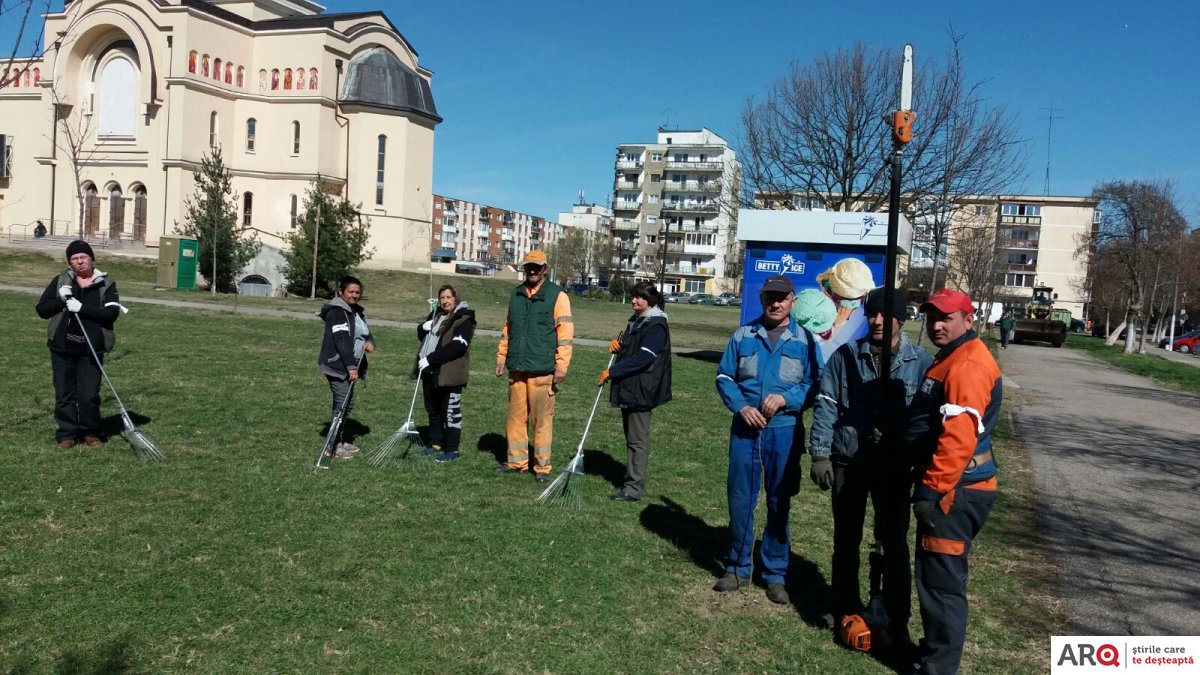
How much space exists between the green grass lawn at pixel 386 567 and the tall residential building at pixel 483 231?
468 feet

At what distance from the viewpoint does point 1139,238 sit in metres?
47.9

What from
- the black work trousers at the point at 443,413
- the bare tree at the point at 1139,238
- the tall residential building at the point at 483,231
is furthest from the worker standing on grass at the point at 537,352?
the tall residential building at the point at 483,231

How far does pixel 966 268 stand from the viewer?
31.9 metres

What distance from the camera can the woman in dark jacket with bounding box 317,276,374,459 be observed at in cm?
814

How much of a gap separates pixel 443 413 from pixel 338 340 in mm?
1234

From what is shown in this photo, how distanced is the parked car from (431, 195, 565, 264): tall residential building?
105406mm

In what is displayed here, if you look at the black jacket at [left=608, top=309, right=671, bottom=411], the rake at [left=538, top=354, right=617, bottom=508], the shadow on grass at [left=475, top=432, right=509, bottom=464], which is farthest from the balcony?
the rake at [left=538, top=354, right=617, bottom=508]

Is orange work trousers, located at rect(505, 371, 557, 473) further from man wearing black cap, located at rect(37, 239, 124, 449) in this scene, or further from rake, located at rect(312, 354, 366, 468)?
man wearing black cap, located at rect(37, 239, 124, 449)

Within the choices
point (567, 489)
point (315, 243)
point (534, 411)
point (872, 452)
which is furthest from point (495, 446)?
point (315, 243)

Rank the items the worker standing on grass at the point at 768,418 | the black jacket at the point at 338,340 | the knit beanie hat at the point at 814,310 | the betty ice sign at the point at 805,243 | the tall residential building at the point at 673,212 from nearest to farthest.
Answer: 1. the worker standing on grass at the point at 768,418
2. the knit beanie hat at the point at 814,310
3. the black jacket at the point at 338,340
4. the betty ice sign at the point at 805,243
5. the tall residential building at the point at 673,212

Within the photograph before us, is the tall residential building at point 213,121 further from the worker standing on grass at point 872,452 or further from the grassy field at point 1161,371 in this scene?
the worker standing on grass at point 872,452

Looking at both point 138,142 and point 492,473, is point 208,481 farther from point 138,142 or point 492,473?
point 138,142

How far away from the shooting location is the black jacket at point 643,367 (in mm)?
7191

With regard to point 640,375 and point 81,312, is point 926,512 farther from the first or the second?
point 81,312
